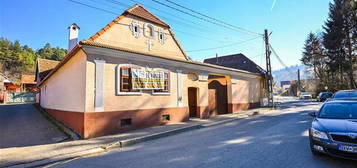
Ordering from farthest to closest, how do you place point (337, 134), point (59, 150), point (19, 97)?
point (19, 97) → point (59, 150) → point (337, 134)

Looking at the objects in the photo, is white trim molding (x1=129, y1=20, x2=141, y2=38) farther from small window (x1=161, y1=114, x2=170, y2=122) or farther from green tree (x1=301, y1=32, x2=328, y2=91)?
green tree (x1=301, y1=32, x2=328, y2=91)

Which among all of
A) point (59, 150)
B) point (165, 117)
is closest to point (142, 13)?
point (165, 117)

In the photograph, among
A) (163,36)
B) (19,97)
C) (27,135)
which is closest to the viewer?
(27,135)

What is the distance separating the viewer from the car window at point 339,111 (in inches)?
199

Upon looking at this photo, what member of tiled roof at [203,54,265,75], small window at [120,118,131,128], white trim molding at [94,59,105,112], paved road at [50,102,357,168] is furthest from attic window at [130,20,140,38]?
tiled roof at [203,54,265,75]

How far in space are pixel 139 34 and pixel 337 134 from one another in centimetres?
1199

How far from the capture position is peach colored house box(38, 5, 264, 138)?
8.56 metres

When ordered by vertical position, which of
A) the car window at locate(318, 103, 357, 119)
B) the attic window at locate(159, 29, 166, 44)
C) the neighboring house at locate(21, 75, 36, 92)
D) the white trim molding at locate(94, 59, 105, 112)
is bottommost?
the car window at locate(318, 103, 357, 119)

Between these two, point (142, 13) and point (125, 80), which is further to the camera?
point (142, 13)

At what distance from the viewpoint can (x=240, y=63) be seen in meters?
26.3

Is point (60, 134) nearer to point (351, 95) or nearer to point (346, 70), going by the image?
point (351, 95)

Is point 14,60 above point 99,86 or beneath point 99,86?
above

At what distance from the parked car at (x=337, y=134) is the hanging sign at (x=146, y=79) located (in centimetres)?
776

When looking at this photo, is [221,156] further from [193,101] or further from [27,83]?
[27,83]
